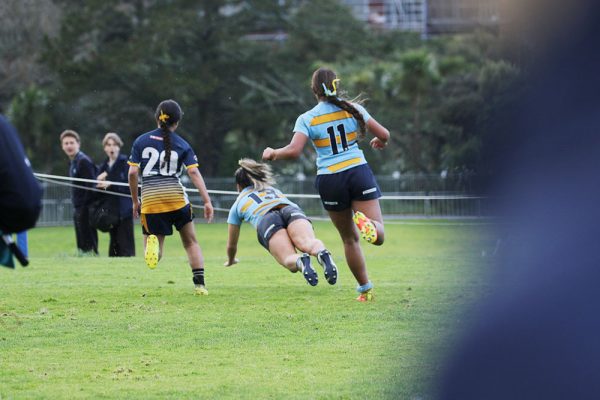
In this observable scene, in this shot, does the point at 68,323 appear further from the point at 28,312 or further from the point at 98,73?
the point at 98,73

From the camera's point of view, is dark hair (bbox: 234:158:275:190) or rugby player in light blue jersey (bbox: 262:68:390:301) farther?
dark hair (bbox: 234:158:275:190)

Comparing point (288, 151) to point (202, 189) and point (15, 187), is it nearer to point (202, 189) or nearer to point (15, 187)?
point (202, 189)

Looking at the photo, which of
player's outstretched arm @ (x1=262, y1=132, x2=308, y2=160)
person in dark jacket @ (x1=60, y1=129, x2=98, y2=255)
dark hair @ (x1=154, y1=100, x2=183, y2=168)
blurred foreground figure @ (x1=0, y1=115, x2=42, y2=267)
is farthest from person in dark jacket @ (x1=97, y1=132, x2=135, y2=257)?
blurred foreground figure @ (x1=0, y1=115, x2=42, y2=267)

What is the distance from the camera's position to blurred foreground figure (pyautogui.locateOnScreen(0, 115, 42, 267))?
450 centimetres

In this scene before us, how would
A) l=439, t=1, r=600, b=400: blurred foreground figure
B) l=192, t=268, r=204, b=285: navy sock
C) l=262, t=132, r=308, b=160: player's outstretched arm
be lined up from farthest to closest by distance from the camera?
l=192, t=268, r=204, b=285: navy sock, l=262, t=132, r=308, b=160: player's outstretched arm, l=439, t=1, r=600, b=400: blurred foreground figure

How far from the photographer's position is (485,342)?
1868 millimetres

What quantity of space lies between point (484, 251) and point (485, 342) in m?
0.24

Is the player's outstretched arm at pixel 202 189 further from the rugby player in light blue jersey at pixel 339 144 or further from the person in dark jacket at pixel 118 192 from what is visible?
the person in dark jacket at pixel 118 192

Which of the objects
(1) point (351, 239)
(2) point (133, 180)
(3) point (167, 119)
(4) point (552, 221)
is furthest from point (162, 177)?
(4) point (552, 221)

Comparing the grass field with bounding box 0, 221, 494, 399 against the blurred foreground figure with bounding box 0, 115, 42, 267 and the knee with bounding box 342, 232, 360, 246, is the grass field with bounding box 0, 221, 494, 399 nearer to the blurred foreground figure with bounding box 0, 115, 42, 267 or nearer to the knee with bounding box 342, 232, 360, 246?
the knee with bounding box 342, 232, 360, 246

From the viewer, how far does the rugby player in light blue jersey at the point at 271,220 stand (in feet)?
31.1

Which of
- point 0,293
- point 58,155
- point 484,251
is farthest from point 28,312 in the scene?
point 58,155

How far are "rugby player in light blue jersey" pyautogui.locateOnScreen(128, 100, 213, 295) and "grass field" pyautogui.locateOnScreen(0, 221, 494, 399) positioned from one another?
65 centimetres

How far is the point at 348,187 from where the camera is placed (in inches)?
349
